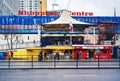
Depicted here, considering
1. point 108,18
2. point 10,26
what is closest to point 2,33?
point 10,26

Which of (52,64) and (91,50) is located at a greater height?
(52,64)

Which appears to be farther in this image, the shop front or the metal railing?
the shop front

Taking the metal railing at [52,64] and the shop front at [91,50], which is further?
the shop front at [91,50]

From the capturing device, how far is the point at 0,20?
10200 centimetres

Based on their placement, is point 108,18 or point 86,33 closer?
point 86,33

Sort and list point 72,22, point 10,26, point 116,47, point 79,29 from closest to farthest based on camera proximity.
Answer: point 116,47, point 72,22, point 79,29, point 10,26

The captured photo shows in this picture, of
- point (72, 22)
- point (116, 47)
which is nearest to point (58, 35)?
point (72, 22)

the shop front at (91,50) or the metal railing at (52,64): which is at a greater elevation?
the metal railing at (52,64)

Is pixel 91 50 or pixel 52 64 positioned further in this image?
pixel 91 50

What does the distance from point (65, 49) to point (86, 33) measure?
2698 centimetres

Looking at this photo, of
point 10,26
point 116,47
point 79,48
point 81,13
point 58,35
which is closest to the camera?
point 79,48

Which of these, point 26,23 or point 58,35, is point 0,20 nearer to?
point 26,23

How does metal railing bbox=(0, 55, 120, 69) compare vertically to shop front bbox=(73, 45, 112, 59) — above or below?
above

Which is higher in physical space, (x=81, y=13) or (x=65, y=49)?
(x=81, y=13)
